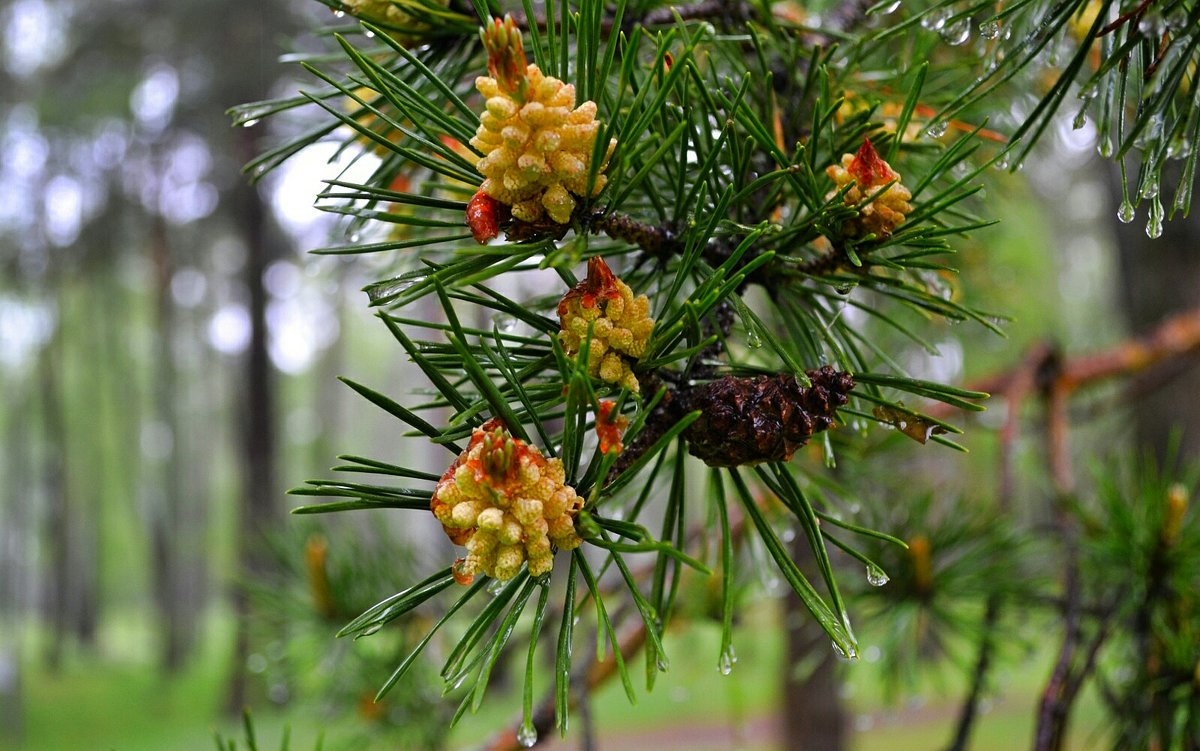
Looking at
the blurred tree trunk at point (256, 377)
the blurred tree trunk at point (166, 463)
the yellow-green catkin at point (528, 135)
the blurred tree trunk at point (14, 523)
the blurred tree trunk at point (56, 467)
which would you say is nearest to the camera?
the yellow-green catkin at point (528, 135)

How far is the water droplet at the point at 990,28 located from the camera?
339 mm

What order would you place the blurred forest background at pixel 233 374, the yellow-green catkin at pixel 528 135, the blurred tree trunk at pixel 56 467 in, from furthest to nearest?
the blurred tree trunk at pixel 56 467, the blurred forest background at pixel 233 374, the yellow-green catkin at pixel 528 135

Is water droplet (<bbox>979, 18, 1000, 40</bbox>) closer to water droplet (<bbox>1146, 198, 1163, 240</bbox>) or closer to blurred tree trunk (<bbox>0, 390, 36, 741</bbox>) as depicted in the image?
water droplet (<bbox>1146, 198, 1163, 240</bbox>)

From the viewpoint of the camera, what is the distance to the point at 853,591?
2.42ft

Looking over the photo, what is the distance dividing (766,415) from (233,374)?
10632mm

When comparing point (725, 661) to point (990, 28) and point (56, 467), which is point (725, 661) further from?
point (56, 467)

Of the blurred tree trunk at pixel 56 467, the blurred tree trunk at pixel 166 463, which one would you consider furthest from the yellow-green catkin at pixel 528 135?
the blurred tree trunk at pixel 56 467

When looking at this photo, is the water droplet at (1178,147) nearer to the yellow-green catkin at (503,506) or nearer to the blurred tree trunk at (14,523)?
the yellow-green catkin at (503,506)

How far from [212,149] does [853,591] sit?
18.7 ft

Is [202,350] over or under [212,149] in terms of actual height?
under

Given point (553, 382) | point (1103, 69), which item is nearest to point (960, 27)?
point (1103, 69)

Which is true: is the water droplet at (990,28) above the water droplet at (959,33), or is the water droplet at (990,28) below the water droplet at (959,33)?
below

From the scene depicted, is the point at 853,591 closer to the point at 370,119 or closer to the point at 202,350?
the point at 370,119

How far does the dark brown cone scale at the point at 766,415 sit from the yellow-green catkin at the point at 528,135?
94mm
